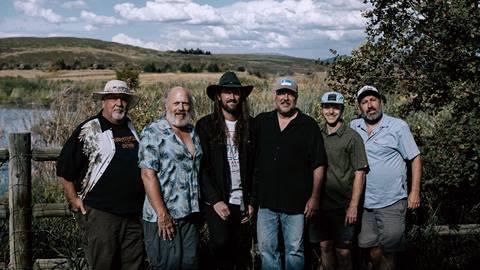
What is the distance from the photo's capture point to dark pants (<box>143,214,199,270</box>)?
5070mm

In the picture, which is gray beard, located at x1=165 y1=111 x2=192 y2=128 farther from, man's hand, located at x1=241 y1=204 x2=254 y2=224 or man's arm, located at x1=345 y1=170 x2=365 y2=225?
man's arm, located at x1=345 y1=170 x2=365 y2=225

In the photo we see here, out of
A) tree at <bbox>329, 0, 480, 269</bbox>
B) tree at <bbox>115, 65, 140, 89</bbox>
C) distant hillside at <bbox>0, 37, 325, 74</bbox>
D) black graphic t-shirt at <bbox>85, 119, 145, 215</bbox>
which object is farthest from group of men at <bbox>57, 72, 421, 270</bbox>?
distant hillside at <bbox>0, 37, 325, 74</bbox>

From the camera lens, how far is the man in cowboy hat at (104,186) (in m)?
5.17

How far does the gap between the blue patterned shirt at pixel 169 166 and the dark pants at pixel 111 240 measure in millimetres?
239

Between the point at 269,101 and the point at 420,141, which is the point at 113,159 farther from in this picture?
the point at 269,101

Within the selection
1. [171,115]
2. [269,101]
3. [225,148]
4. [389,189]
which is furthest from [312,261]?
[269,101]

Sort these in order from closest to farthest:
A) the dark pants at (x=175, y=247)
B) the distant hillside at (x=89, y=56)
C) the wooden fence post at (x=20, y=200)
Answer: the dark pants at (x=175, y=247), the wooden fence post at (x=20, y=200), the distant hillside at (x=89, y=56)

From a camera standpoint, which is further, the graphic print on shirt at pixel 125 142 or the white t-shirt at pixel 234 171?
the white t-shirt at pixel 234 171

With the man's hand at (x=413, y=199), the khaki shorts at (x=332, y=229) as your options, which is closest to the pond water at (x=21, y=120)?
the khaki shorts at (x=332, y=229)

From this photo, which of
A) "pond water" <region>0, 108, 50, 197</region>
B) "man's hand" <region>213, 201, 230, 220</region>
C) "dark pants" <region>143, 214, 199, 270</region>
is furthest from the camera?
"pond water" <region>0, 108, 50, 197</region>

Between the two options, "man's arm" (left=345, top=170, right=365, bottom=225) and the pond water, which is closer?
"man's arm" (left=345, top=170, right=365, bottom=225)

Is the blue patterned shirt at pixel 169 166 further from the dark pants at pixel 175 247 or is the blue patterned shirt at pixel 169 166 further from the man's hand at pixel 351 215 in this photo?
the man's hand at pixel 351 215

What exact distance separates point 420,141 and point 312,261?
1678mm

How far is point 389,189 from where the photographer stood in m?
5.82
